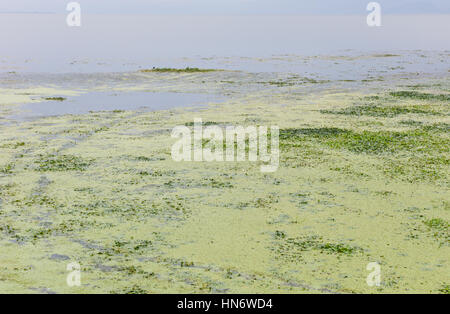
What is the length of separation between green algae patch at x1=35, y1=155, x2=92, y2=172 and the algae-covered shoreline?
7 cm

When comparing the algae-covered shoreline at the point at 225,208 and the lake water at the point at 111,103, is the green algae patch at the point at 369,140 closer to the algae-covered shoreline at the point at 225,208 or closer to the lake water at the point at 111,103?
the algae-covered shoreline at the point at 225,208

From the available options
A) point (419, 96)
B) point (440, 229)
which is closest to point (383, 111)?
point (419, 96)

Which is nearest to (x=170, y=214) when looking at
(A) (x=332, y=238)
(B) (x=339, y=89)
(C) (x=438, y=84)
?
(A) (x=332, y=238)

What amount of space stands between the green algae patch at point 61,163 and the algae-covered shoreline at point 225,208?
7 centimetres

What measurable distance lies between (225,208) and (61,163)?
7.00 meters

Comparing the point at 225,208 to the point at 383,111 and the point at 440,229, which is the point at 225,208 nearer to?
the point at 440,229

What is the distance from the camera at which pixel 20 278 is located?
10.1 meters

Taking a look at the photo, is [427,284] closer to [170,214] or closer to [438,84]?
[170,214]

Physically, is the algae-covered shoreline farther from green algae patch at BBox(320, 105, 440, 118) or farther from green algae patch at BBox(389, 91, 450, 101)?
green algae patch at BBox(389, 91, 450, 101)

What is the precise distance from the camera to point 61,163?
1775cm

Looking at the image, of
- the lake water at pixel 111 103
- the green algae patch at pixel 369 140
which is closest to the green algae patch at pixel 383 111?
the green algae patch at pixel 369 140

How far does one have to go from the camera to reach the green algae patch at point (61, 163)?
1720 cm

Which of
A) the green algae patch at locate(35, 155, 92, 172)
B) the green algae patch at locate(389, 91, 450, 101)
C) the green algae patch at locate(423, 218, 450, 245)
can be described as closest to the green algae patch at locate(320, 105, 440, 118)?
the green algae patch at locate(389, 91, 450, 101)
